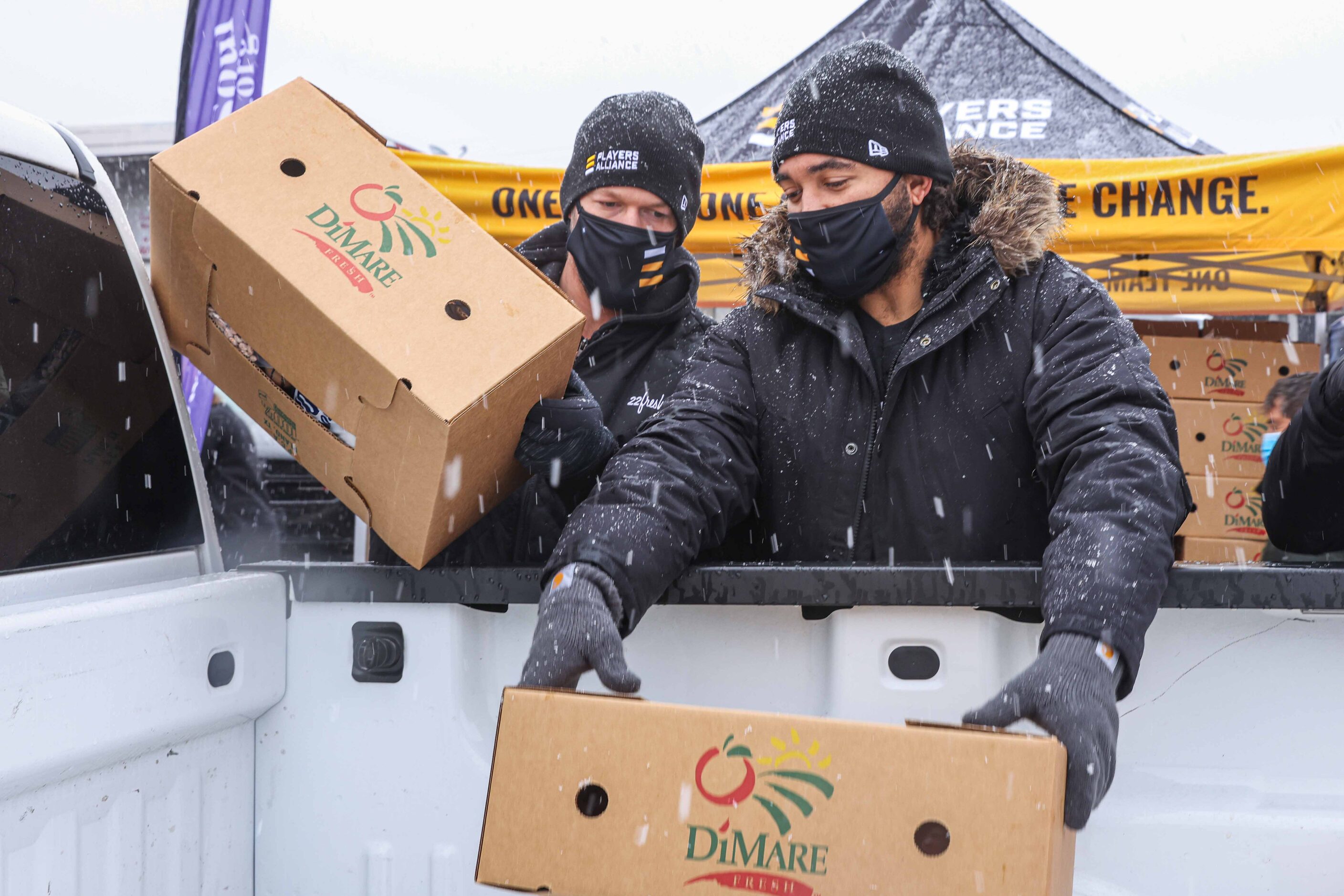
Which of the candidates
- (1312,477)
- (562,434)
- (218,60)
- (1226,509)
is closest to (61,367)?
(562,434)

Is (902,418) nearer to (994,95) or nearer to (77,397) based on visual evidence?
(77,397)

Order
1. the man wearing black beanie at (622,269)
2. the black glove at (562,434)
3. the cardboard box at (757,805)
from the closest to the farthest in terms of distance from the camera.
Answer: the cardboard box at (757,805) < the black glove at (562,434) < the man wearing black beanie at (622,269)

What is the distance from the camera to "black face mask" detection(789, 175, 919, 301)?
6.97ft

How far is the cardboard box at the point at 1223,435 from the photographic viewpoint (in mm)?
5816

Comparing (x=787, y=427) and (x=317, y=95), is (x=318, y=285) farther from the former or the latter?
(x=787, y=427)

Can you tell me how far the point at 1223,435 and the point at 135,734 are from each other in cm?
590

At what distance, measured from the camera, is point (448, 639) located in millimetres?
1684

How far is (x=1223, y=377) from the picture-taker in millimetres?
5859

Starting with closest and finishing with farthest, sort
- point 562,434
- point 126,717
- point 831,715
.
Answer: point 126,717 → point 831,715 → point 562,434

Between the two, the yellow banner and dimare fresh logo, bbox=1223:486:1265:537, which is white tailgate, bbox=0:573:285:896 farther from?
dimare fresh logo, bbox=1223:486:1265:537

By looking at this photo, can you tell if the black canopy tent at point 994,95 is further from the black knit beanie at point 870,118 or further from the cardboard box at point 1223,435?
the black knit beanie at point 870,118

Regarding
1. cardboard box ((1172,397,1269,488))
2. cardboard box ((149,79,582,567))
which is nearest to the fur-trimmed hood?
cardboard box ((149,79,582,567))

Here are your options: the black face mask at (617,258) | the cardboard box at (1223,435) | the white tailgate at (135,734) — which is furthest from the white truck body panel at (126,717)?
the cardboard box at (1223,435)

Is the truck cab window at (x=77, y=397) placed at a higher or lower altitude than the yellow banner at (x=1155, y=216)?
lower
